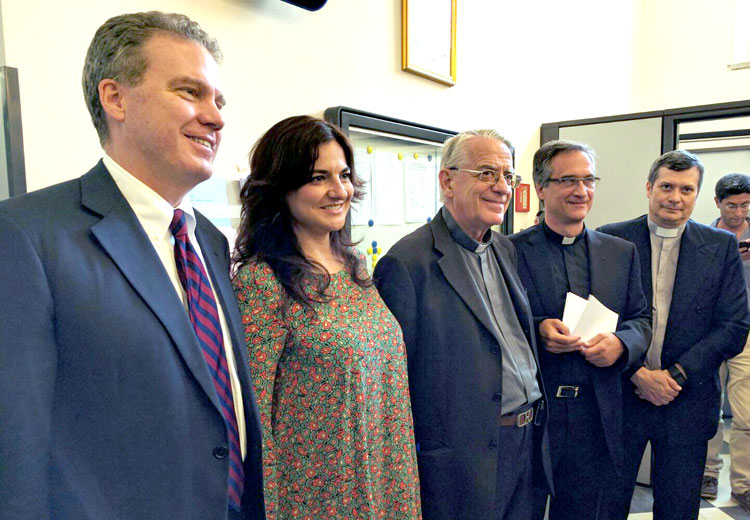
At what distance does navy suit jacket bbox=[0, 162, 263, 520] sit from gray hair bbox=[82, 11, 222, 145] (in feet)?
0.46

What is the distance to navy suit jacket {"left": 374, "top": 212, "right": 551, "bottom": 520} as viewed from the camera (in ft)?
4.42

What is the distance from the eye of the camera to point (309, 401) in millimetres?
1125

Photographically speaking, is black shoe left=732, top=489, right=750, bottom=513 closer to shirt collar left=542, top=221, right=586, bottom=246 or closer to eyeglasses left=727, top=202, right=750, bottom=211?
eyeglasses left=727, top=202, right=750, bottom=211

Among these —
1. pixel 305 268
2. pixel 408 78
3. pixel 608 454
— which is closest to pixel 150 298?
pixel 305 268

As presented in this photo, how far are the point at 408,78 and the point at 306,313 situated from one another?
69.0 inches

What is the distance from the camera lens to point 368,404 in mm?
1161

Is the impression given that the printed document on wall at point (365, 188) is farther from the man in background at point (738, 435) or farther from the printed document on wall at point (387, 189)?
the man in background at point (738, 435)

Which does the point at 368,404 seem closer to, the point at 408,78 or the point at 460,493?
the point at 460,493

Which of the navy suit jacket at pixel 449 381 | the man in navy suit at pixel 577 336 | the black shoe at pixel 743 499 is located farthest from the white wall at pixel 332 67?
the black shoe at pixel 743 499

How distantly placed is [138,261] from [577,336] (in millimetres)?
1301

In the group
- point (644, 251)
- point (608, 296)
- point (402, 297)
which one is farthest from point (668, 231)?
point (402, 297)

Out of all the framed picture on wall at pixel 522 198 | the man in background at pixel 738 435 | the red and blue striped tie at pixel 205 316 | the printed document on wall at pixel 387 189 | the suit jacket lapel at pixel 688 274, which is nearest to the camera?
the red and blue striped tie at pixel 205 316

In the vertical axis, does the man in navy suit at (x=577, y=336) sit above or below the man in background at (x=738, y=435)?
above

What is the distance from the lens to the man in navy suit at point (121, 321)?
678 millimetres
